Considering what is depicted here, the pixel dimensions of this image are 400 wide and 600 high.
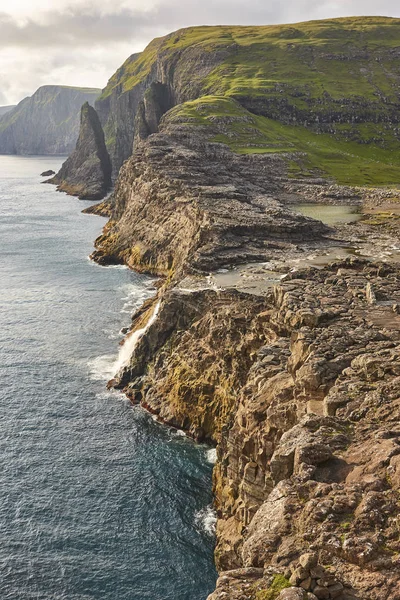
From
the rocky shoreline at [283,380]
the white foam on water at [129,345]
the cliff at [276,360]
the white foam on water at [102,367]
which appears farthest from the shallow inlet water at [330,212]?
the white foam on water at [102,367]

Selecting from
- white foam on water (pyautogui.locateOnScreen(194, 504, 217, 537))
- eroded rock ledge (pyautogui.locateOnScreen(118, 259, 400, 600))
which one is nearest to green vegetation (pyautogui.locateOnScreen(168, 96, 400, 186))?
eroded rock ledge (pyautogui.locateOnScreen(118, 259, 400, 600))

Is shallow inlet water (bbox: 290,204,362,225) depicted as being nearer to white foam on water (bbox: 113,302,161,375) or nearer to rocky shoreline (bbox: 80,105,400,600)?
rocky shoreline (bbox: 80,105,400,600)

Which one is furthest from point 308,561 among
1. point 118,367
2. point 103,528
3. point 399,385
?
point 118,367

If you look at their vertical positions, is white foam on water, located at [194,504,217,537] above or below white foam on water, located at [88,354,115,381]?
below

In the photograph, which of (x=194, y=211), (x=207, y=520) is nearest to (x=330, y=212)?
(x=194, y=211)

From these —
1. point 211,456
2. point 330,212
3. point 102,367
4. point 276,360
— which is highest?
point 330,212

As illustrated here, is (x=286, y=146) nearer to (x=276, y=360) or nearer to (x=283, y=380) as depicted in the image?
(x=276, y=360)
